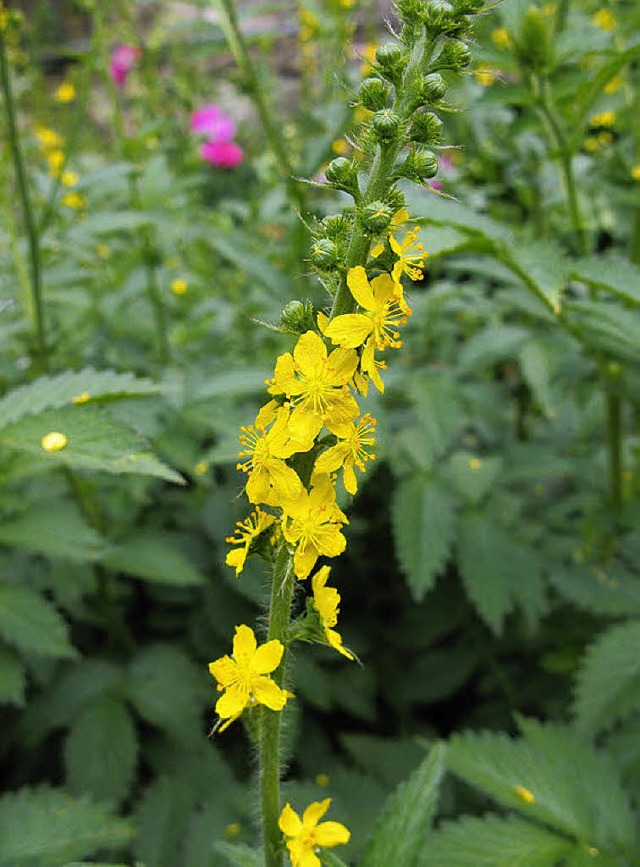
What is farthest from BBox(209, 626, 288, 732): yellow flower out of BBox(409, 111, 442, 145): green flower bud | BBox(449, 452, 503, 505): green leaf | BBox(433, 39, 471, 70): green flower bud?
BBox(449, 452, 503, 505): green leaf

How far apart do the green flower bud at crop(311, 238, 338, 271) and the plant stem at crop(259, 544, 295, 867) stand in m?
0.51

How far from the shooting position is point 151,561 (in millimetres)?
2773

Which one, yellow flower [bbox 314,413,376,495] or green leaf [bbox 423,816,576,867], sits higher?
yellow flower [bbox 314,413,376,495]

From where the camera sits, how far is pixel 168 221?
346 cm

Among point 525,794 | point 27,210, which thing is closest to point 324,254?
point 525,794

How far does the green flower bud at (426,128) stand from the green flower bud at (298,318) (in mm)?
312

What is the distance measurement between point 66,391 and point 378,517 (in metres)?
1.90

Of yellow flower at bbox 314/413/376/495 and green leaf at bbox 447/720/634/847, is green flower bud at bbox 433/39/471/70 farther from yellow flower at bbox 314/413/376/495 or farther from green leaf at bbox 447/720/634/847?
green leaf at bbox 447/720/634/847

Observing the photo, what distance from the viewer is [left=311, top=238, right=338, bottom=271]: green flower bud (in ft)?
3.96

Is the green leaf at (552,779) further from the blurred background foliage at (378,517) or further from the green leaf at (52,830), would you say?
the green leaf at (52,830)

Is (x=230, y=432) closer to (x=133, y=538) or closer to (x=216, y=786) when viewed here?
(x=133, y=538)

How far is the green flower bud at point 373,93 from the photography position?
1.22 m

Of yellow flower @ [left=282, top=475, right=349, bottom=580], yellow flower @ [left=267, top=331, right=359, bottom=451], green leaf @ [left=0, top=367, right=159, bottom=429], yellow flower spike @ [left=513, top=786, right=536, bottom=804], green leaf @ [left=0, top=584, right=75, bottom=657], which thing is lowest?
green leaf @ [left=0, top=584, right=75, bottom=657]

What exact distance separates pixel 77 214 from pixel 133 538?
6.34ft
